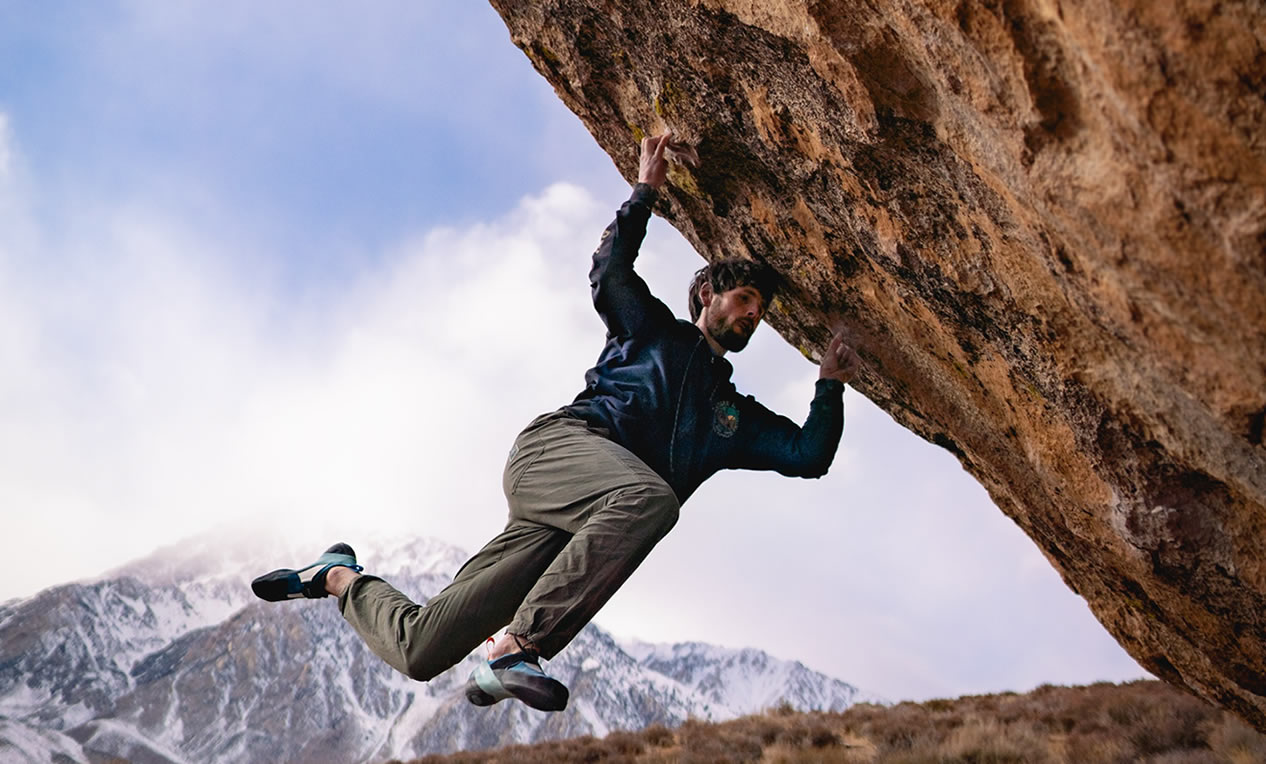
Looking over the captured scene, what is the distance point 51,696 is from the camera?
13800 cm

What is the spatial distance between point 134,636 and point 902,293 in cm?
19666

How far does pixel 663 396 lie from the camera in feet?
16.8

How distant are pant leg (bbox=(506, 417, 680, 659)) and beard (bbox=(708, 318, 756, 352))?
49.4 inches

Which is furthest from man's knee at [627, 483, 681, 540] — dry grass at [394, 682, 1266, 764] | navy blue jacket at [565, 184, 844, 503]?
dry grass at [394, 682, 1266, 764]

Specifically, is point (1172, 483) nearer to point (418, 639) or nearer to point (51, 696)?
point (418, 639)

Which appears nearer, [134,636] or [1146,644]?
[1146,644]

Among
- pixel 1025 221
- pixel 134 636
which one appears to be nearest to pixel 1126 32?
pixel 1025 221

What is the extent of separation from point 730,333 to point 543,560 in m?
1.85

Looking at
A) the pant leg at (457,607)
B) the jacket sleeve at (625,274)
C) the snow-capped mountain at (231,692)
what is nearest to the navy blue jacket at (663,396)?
the jacket sleeve at (625,274)

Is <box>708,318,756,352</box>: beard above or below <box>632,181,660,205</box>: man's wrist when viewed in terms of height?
below

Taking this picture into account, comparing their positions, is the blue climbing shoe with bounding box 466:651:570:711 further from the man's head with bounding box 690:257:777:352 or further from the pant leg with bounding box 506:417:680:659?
the man's head with bounding box 690:257:777:352

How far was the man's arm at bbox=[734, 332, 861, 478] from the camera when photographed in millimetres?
5594

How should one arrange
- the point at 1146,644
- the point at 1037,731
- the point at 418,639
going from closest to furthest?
1. the point at 418,639
2. the point at 1146,644
3. the point at 1037,731

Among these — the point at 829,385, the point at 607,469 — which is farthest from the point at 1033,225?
the point at 829,385
